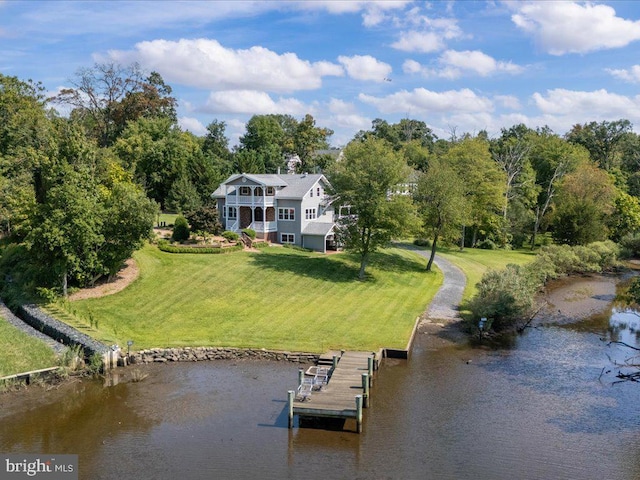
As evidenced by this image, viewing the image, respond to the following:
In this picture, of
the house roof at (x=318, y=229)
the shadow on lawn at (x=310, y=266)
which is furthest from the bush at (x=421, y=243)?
the shadow on lawn at (x=310, y=266)

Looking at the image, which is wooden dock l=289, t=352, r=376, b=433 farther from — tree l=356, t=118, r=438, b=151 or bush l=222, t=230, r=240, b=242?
tree l=356, t=118, r=438, b=151

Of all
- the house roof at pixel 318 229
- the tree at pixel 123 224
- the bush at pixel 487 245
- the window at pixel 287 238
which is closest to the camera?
the tree at pixel 123 224

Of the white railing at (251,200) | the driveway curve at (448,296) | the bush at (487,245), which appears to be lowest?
the driveway curve at (448,296)

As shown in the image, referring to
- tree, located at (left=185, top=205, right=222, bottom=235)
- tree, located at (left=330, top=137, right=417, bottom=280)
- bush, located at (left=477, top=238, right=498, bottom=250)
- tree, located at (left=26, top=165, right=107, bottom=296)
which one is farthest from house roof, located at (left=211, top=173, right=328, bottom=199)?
bush, located at (left=477, top=238, right=498, bottom=250)

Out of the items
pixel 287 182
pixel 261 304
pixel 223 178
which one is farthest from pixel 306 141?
pixel 261 304

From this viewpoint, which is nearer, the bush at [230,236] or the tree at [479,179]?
the bush at [230,236]

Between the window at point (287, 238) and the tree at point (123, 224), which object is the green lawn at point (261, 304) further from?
the window at point (287, 238)
